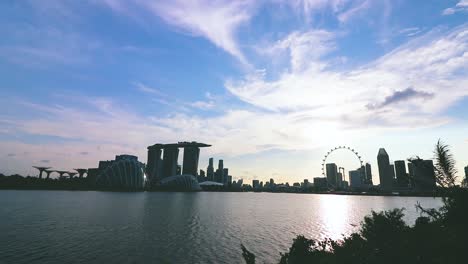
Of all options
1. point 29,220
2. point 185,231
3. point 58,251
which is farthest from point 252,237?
point 29,220

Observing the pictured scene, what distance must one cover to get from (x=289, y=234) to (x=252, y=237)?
833cm

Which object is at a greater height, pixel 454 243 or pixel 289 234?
pixel 454 243

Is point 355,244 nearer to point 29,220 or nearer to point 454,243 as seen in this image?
point 454,243

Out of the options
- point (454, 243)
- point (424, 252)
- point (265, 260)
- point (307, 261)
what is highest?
point (454, 243)

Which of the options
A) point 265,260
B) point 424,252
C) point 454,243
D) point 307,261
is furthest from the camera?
point 265,260

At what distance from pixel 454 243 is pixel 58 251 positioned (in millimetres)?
38203

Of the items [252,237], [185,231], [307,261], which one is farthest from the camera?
[185,231]

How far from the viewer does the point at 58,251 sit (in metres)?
31.2

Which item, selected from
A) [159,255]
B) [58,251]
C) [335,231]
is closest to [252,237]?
[159,255]

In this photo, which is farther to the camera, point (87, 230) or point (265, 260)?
point (87, 230)

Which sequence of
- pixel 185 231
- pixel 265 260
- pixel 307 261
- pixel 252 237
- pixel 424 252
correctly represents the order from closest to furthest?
1. pixel 424 252
2. pixel 307 261
3. pixel 265 260
4. pixel 252 237
5. pixel 185 231

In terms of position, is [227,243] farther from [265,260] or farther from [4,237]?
[4,237]

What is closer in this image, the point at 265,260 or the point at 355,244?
the point at 355,244

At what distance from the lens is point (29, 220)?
5281 centimetres
